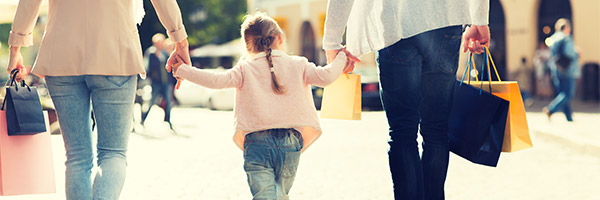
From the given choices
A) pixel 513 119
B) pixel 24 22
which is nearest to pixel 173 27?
pixel 24 22

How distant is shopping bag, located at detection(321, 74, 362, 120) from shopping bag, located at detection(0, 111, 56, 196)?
4.76 ft

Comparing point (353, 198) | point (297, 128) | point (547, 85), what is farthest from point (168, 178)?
point (547, 85)

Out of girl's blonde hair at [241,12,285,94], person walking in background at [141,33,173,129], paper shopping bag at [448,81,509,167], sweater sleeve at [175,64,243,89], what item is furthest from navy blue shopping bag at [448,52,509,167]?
person walking in background at [141,33,173,129]

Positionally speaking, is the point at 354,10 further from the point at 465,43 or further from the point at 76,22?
the point at 76,22

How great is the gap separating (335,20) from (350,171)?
3328 mm

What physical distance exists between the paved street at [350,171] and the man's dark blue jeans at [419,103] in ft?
5.60

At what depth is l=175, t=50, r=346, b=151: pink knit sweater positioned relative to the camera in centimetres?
374

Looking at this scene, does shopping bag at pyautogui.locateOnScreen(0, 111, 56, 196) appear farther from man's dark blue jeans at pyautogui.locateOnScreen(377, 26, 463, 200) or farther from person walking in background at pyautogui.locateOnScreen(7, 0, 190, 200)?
man's dark blue jeans at pyautogui.locateOnScreen(377, 26, 463, 200)

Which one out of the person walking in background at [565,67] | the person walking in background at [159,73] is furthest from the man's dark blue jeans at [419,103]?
the person walking in background at [159,73]

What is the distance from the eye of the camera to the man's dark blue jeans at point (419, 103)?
3.56m

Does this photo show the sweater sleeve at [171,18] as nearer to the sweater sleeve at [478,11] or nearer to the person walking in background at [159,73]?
the sweater sleeve at [478,11]

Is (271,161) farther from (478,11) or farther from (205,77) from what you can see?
(478,11)

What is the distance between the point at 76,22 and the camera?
141 inches

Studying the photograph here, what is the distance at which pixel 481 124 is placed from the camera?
3791 mm
